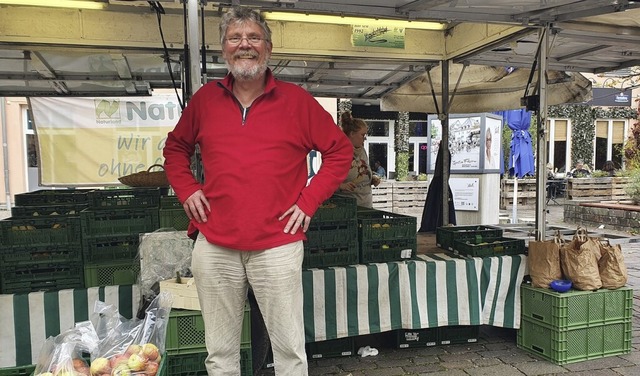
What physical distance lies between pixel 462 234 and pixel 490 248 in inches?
15.1

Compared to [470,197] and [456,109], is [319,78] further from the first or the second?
[470,197]

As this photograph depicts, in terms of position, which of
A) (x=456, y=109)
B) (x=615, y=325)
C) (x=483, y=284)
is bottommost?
(x=615, y=325)

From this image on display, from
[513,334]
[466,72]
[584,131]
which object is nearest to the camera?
[513,334]

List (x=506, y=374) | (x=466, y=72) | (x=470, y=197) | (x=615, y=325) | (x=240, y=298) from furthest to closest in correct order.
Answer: (x=470, y=197)
(x=466, y=72)
(x=615, y=325)
(x=506, y=374)
(x=240, y=298)

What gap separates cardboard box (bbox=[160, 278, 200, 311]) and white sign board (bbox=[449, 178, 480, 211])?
7.83 meters

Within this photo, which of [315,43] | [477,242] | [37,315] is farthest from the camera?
[315,43]

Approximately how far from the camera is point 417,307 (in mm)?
4051

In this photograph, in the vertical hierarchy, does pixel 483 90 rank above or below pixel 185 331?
above

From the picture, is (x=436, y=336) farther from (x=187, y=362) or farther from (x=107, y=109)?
(x=107, y=109)

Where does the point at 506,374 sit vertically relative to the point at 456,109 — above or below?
below

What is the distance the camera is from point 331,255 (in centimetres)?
395

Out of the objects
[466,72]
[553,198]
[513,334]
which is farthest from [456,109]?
[553,198]

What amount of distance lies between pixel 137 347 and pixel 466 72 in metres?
5.89

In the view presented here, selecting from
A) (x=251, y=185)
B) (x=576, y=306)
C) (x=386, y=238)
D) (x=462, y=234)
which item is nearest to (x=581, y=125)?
(x=462, y=234)
